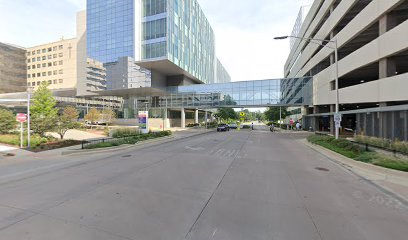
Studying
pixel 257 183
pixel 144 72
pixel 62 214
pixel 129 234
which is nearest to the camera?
pixel 129 234

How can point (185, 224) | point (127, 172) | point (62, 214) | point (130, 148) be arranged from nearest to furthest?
1. point (185, 224)
2. point (62, 214)
3. point (127, 172)
4. point (130, 148)

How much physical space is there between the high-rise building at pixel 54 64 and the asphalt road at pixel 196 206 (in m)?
80.8

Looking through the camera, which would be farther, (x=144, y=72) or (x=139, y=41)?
(x=144, y=72)

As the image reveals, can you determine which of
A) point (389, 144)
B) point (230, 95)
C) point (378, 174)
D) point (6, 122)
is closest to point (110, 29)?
point (6, 122)

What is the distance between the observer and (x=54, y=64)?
7762 cm

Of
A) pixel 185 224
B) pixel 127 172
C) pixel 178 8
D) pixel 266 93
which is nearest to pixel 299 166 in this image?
pixel 185 224

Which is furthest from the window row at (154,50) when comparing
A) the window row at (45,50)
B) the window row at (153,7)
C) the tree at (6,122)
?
the window row at (45,50)

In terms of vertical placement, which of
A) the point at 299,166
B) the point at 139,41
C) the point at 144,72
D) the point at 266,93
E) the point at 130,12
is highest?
the point at 130,12

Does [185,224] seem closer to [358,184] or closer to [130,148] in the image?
[358,184]

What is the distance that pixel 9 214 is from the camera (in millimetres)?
4777

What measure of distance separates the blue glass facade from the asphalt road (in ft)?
136

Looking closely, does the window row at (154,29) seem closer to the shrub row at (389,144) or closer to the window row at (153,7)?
the window row at (153,7)

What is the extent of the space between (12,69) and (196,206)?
110815 millimetres

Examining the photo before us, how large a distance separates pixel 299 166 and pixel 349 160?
322 centimetres
